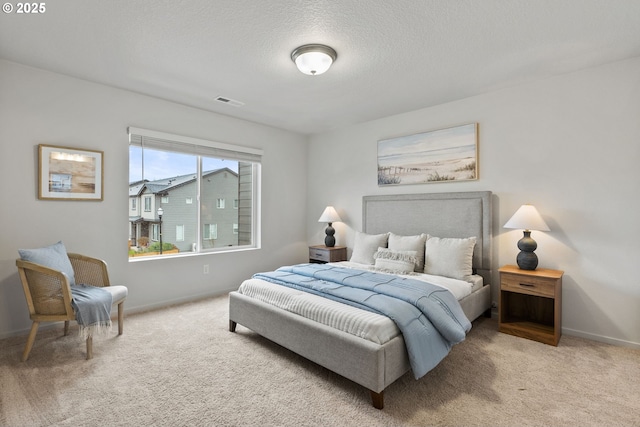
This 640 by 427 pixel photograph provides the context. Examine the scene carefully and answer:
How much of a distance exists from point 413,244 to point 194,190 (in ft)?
9.66

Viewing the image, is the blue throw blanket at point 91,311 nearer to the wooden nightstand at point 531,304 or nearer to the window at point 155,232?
the window at point 155,232

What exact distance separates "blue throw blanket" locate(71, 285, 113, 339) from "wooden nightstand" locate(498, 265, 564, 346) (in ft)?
11.8

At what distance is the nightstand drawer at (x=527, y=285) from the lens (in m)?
2.81

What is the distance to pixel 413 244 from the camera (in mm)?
3646

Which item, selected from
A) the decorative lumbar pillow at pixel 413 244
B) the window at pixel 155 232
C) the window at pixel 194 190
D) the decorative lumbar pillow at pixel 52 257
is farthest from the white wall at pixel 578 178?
the decorative lumbar pillow at pixel 52 257

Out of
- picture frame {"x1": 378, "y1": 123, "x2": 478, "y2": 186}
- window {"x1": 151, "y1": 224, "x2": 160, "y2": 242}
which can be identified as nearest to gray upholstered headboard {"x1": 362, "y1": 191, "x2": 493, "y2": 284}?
picture frame {"x1": 378, "y1": 123, "x2": 478, "y2": 186}

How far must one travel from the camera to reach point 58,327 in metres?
3.11

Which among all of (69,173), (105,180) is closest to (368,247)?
(105,180)

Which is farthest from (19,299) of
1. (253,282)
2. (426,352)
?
(426,352)

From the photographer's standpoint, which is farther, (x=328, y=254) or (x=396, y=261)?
(x=328, y=254)

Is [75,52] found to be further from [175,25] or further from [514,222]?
[514,222]

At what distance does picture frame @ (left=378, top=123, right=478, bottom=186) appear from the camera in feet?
12.1

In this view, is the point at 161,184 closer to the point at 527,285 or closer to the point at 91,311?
the point at 91,311

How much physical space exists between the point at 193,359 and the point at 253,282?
2.71ft
